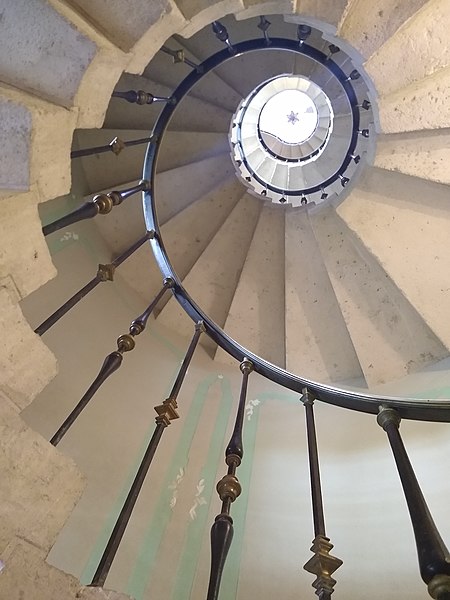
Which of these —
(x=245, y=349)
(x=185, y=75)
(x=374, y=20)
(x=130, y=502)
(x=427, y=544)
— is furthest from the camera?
(x=185, y=75)

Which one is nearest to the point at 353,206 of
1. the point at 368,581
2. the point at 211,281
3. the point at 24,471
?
the point at 211,281

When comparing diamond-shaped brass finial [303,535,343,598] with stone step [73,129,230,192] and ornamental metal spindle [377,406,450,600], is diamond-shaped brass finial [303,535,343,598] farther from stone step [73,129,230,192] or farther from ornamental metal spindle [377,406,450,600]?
stone step [73,129,230,192]

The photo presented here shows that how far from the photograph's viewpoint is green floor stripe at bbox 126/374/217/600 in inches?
91.0

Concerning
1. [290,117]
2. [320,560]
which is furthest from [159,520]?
[290,117]

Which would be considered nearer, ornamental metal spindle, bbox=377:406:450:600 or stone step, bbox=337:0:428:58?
ornamental metal spindle, bbox=377:406:450:600

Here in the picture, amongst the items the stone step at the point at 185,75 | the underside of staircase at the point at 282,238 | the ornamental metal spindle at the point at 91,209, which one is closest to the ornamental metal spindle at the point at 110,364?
the ornamental metal spindle at the point at 91,209

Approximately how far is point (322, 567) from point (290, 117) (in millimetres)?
9088

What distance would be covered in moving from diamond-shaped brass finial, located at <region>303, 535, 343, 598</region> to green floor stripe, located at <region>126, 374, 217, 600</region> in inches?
56.1

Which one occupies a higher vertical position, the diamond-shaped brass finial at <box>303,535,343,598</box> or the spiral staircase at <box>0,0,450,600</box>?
the spiral staircase at <box>0,0,450,600</box>

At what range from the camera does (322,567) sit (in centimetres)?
116

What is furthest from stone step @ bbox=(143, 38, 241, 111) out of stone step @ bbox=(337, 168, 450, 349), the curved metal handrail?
stone step @ bbox=(337, 168, 450, 349)

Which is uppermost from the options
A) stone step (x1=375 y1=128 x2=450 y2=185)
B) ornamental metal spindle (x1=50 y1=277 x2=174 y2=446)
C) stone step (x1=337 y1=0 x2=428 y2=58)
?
stone step (x1=375 y1=128 x2=450 y2=185)

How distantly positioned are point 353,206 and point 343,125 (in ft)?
5.37

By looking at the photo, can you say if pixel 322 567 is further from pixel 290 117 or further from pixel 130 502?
pixel 290 117
